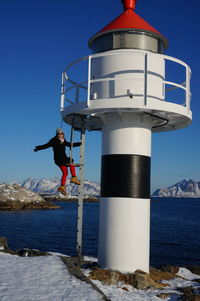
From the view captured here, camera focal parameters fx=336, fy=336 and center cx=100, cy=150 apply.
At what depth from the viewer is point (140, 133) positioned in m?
11.9

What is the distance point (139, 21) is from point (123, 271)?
8.61m

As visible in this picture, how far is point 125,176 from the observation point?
11.6 meters

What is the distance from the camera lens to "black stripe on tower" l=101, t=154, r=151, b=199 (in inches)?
455

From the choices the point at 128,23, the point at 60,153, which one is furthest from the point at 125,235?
the point at 128,23

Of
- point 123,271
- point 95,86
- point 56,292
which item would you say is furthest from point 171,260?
point 56,292

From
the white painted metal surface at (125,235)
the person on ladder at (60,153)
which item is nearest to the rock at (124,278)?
the white painted metal surface at (125,235)

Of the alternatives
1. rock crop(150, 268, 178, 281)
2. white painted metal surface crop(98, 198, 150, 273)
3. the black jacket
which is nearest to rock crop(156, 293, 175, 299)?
white painted metal surface crop(98, 198, 150, 273)

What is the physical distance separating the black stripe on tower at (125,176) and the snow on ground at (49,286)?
291cm

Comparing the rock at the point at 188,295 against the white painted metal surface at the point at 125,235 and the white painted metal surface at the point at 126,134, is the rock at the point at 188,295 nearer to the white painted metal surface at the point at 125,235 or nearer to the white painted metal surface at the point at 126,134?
the white painted metal surface at the point at 125,235

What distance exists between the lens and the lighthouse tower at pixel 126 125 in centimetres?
1133

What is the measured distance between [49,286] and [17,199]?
90.9m

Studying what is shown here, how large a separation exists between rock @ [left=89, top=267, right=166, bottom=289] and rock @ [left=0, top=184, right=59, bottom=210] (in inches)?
3319

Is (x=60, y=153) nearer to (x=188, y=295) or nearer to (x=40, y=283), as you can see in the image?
(x=40, y=283)

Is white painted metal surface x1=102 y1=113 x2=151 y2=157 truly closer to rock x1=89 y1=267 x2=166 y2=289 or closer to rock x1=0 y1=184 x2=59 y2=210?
rock x1=89 y1=267 x2=166 y2=289
